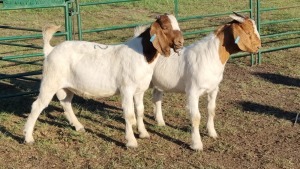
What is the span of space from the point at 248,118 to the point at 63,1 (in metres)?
2.98

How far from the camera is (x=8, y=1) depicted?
22.0ft

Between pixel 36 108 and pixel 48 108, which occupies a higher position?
pixel 36 108

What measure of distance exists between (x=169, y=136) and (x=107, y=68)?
1107 mm

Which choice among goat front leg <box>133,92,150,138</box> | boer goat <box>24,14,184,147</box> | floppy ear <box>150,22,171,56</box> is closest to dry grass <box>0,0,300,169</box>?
goat front leg <box>133,92,150,138</box>

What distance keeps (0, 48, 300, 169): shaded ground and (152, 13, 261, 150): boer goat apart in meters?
0.39

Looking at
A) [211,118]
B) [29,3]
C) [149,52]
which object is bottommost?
[211,118]

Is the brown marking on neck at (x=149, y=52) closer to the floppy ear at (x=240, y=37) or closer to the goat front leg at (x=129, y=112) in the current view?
the goat front leg at (x=129, y=112)

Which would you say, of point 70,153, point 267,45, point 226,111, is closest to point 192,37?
point 267,45

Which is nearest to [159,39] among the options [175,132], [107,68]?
[107,68]

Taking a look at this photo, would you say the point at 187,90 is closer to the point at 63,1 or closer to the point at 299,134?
the point at 299,134

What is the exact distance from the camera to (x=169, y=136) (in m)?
5.84

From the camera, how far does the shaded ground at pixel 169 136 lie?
5.16m

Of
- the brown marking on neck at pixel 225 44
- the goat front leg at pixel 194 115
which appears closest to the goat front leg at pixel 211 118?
the goat front leg at pixel 194 115

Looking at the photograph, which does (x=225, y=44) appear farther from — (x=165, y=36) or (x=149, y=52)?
(x=149, y=52)
